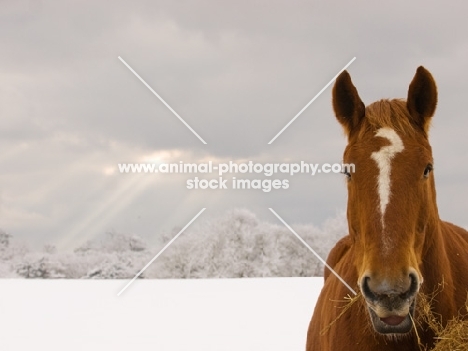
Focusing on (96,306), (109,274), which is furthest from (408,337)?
(109,274)

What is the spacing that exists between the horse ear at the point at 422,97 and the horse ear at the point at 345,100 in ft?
1.02

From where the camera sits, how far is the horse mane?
9.83 ft

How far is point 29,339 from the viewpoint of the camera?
1022 centimetres

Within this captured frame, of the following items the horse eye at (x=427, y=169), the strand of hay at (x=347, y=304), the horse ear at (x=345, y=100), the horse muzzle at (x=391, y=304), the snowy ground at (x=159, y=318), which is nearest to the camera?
the horse muzzle at (x=391, y=304)

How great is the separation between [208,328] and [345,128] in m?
8.80

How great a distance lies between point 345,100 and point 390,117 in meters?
0.37

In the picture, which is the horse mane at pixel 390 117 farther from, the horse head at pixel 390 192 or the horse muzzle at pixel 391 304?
the horse muzzle at pixel 391 304

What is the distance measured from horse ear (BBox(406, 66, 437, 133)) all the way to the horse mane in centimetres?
6

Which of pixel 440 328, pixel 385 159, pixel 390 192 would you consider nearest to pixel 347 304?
pixel 440 328

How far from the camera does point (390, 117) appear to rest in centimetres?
304

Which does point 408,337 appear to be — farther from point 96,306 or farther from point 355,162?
point 96,306

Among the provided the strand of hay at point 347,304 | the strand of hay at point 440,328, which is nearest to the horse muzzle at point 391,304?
the strand of hay at point 440,328

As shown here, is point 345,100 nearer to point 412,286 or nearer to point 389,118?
point 389,118

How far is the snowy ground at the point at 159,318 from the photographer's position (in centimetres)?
977
